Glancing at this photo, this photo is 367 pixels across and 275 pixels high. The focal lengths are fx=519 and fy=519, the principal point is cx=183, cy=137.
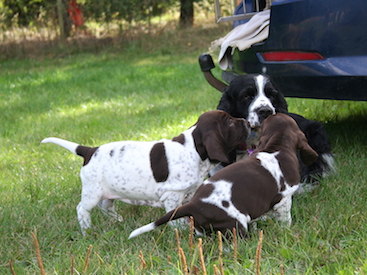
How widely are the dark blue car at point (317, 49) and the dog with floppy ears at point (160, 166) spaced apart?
984mm

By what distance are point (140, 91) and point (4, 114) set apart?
97.4 inches

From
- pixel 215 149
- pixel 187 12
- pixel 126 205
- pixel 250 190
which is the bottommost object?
pixel 126 205

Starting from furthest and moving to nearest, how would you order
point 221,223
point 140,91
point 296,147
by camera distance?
point 140,91 → point 296,147 → point 221,223

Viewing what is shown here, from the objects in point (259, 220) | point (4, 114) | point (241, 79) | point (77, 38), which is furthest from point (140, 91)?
point (77, 38)

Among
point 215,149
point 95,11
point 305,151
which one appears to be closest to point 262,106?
point 305,151

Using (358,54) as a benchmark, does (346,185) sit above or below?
below

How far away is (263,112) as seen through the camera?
12.5ft

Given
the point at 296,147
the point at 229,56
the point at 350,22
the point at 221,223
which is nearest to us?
the point at 221,223

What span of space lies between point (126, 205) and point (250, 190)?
1.34 m

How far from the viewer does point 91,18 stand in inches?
681

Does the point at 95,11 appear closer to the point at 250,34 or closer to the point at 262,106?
the point at 250,34

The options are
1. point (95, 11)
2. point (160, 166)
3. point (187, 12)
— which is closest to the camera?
point (160, 166)

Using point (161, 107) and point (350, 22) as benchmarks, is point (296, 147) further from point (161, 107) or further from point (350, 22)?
point (161, 107)

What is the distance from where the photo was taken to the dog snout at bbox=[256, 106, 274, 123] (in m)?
3.80
